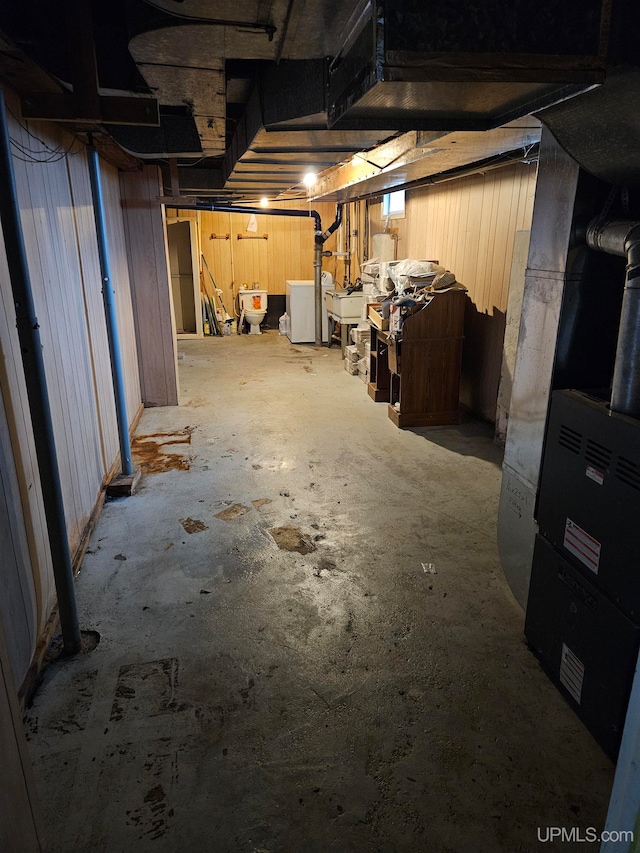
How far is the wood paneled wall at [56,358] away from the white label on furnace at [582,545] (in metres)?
2.06

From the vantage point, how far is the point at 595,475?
191 cm

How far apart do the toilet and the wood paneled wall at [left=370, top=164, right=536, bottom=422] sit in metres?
4.14

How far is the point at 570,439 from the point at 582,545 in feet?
1.26

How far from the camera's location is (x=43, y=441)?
2.14 metres

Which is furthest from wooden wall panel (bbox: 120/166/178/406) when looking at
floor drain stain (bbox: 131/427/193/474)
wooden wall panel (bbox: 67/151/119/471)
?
wooden wall panel (bbox: 67/151/119/471)

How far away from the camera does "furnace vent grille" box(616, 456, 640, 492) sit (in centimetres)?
172

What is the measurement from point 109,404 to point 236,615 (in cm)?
225

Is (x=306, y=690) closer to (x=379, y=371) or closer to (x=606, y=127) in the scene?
(x=606, y=127)

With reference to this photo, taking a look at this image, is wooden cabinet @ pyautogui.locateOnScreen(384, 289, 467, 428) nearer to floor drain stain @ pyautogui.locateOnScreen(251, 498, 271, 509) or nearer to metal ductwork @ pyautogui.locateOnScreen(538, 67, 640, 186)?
floor drain stain @ pyautogui.locateOnScreen(251, 498, 271, 509)

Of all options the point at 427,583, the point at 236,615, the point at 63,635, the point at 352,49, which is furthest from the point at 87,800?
the point at 352,49

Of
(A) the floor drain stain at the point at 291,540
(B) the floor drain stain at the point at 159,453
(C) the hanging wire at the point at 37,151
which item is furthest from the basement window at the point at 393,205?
(A) the floor drain stain at the point at 291,540

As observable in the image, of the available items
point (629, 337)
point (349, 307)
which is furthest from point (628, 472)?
point (349, 307)

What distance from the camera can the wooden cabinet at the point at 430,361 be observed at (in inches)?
198

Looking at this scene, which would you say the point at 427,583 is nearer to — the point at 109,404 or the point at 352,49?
the point at 352,49
